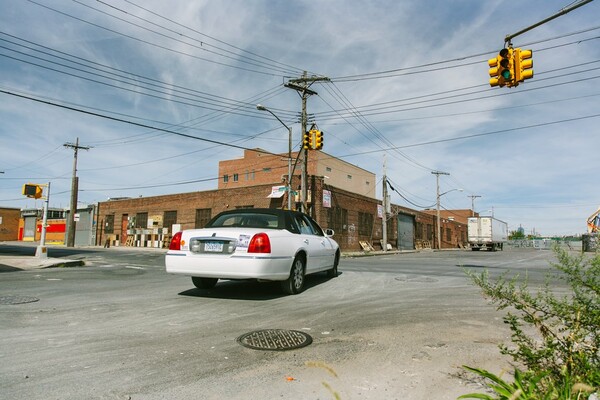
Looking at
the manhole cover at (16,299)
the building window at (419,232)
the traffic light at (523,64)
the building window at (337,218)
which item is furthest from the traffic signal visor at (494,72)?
Result: the building window at (419,232)

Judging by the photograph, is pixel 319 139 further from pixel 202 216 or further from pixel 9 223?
pixel 9 223

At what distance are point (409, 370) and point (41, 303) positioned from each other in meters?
5.60

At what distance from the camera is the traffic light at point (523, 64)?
403 inches

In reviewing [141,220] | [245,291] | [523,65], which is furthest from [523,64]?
[141,220]

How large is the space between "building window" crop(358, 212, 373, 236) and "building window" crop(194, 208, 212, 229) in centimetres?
1443

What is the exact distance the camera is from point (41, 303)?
5934 millimetres

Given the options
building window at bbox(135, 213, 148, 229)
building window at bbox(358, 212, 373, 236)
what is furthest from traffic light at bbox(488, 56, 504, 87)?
building window at bbox(135, 213, 148, 229)

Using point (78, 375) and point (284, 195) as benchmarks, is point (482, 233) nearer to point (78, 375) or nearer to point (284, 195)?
point (284, 195)

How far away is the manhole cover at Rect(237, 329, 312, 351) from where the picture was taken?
3.85 metres

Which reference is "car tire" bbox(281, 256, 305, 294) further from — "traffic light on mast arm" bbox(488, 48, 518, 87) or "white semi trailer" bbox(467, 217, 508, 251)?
"white semi trailer" bbox(467, 217, 508, 251)

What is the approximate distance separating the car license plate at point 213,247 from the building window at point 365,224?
3104 centimetres

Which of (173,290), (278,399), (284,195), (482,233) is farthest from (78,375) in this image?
(482,233)

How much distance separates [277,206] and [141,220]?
19.0 metres

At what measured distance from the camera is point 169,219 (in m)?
40.0
